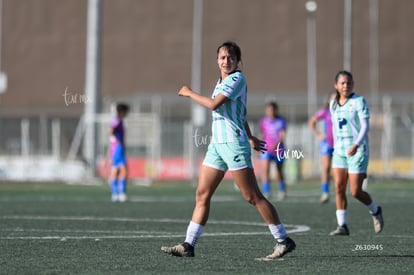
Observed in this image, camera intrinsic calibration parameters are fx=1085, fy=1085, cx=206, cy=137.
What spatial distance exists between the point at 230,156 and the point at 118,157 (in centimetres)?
1378

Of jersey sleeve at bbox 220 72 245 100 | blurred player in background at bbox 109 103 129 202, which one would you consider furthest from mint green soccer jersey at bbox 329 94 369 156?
blurred player in background at bbox 109 103 129 202

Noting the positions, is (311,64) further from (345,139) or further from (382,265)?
(382,265)

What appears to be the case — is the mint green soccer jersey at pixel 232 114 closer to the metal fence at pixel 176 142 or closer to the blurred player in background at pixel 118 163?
the blurred player in background at pixel 118 163

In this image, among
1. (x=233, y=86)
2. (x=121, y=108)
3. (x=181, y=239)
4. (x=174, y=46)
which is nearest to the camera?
(x=233, y=86)

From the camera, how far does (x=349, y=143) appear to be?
14.8 m

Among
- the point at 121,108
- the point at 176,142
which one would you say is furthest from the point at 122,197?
the point at 176,142

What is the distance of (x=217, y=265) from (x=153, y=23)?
5890 centimetres

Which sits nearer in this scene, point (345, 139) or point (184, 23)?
point (345, 139)

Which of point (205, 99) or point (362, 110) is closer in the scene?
point (205, 99)

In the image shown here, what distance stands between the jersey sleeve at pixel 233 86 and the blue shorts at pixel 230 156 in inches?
19.8

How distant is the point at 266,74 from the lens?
6762 centimetres

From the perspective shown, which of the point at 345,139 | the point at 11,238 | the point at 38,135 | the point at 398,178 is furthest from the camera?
the point at 38,135

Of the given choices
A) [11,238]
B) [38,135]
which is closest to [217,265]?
[11,238]

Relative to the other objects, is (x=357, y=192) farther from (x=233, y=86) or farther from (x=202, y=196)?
(x=233, y=86)
